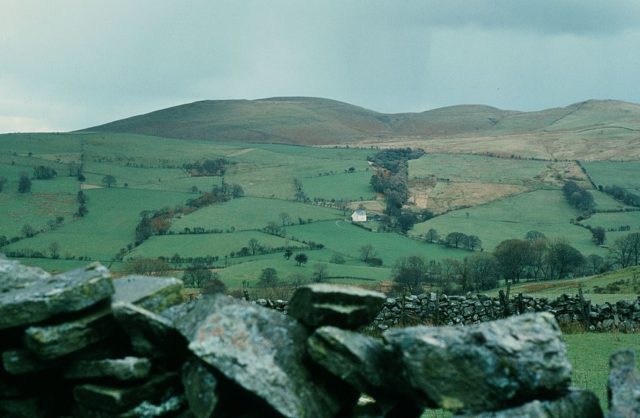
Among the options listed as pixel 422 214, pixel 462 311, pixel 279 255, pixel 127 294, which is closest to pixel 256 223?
pixel 279 255

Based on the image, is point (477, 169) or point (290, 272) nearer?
point (290, 272)

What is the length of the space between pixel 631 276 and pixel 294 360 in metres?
40.0

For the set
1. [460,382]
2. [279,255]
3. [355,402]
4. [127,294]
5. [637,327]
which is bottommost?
[279,255]

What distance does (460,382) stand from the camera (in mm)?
7266

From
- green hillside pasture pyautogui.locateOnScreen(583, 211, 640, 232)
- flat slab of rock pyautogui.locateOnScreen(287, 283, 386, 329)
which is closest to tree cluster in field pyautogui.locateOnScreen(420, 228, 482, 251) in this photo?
green hillside pasture pyautogui.locateOnScreen(583, 211, 640, 232)

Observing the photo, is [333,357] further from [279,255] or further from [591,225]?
[591,225]

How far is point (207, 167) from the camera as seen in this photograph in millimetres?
116375

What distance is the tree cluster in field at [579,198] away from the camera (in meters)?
A: 89.2

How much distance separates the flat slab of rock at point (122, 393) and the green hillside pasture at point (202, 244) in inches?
2198

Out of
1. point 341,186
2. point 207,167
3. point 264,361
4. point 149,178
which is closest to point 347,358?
point 264,361

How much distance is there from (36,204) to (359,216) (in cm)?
4178

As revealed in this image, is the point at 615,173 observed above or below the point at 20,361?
below

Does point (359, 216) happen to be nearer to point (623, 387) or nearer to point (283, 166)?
point (283, 166)

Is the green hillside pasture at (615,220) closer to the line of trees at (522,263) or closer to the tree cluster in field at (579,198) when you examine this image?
the tree cluster in field at (579,198)
